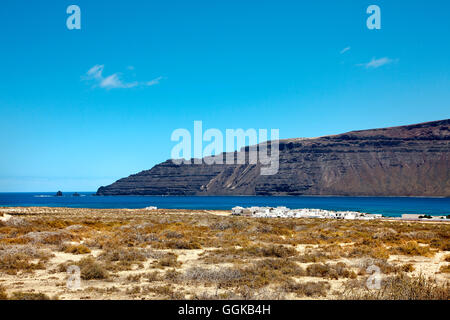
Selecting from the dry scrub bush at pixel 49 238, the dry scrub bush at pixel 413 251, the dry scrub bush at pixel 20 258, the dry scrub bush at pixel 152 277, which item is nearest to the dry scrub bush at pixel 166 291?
the dry scrub bush at pixel 152 277

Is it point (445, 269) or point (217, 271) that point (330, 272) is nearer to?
point (217, 271)

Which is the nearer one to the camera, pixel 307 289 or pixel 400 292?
pixel 400 292

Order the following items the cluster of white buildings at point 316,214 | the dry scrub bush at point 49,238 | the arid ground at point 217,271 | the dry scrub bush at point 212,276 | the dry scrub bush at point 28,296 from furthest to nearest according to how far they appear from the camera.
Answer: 1. the cluster of white buildings at point 316,214
2. the dry scrub bush at point 49,238
3. the dry scrub bush at point 212,276
4. the arid ground at point 217,271
5. the dry scrub bush at point 28,296

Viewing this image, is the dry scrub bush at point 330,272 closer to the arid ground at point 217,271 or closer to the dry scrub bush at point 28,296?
the arid ground at point 217,271

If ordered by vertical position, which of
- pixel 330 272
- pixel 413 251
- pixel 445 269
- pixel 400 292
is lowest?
pixel 413 251

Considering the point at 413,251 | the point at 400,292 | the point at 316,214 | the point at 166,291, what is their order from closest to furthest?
the point at 400,292
the point at 166,291
the point at 413,251
the point at 316,214

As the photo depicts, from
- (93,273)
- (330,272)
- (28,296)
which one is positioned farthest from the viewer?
(330,272)

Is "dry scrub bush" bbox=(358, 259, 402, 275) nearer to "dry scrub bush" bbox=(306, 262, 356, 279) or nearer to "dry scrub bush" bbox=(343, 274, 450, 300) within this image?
"dry scrub bush" bbox=(306, 262, 356, 279)

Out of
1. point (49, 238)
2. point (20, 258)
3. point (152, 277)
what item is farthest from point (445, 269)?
point (49, 238)

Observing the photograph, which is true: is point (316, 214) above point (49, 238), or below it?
below
